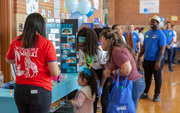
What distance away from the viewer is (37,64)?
76.2 inches

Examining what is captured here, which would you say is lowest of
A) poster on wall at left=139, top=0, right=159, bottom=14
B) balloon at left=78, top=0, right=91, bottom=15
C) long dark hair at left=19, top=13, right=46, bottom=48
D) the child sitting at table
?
the child sitting at table

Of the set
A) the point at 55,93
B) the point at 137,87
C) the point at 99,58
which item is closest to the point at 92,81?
the point at 99,58

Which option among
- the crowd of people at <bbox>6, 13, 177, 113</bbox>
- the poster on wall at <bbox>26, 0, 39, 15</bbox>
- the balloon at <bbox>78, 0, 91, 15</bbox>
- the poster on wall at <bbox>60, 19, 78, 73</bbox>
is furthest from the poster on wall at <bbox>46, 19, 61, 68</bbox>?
the balloon at <bbox>78, 0, 91, 15</bbox>

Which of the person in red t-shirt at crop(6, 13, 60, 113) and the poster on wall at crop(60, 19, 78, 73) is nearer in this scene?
the person in red t-shirt at crop(6, 13, 60, 113)

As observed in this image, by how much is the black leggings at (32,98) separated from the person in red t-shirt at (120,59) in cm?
80

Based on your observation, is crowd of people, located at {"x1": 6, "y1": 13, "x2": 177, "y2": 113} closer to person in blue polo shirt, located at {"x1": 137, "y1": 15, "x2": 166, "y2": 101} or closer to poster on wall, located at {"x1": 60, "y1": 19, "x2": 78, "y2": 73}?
poster on wall, located at {"x1": 60, "y1": 19, "x2": 78, "y2": 73}

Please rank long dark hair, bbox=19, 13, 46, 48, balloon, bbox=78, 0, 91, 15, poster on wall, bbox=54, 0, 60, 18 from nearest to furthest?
long dark hair, bbox=19, 13, 46, 48 → poster on wall, bbox=54, 0, 60, 18 → balloon, bbox=78, 0, 91, 15

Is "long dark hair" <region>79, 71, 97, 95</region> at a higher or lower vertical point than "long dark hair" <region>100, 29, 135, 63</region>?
lower

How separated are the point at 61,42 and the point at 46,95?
6.51ft

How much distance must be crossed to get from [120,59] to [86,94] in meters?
0.80

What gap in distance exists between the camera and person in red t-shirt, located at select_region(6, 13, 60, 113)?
75.2 inches

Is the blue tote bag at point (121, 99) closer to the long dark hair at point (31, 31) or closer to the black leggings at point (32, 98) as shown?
the black leggings at point (32, 98)

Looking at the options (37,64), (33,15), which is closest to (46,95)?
(37,64)

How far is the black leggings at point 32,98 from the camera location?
194 cm
